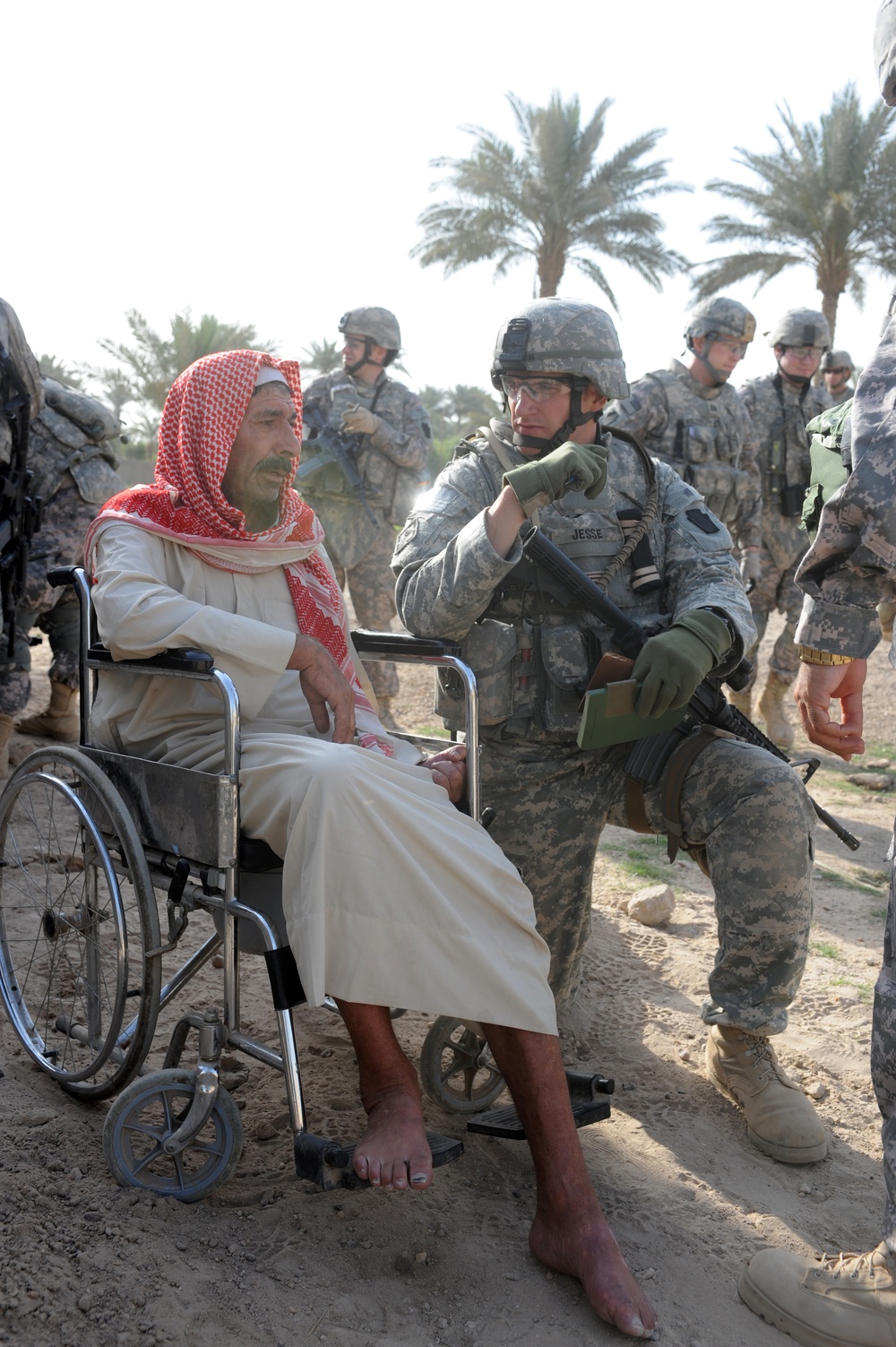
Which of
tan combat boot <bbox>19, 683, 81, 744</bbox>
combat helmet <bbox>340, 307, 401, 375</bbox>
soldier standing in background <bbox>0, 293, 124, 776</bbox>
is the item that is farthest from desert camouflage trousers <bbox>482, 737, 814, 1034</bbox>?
combat helmet <bbox>340, 307, 401, 375</bbox>

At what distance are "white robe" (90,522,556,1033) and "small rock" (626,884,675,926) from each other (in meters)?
1.85

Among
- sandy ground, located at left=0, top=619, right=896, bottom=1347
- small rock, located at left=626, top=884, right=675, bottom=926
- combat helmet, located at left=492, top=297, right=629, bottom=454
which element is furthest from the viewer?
small rock, located at left=626, top=884, right=675, bottom=926

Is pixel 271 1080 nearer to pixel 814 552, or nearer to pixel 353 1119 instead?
pixel 353 1119

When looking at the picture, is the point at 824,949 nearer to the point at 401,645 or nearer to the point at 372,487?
the point at 401,645

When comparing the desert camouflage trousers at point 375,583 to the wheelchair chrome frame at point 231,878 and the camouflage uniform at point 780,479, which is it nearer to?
the camouflage uniform at point 780,479

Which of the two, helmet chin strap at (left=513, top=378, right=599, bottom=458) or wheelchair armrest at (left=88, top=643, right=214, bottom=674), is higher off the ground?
helmet chin strap at (left=513, top=378, right=599, bottom=458)

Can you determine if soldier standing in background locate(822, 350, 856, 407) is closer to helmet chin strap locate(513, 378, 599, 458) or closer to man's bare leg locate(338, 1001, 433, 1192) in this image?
helmet chin strap locate(513, 378, 599, 458)

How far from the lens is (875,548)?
2107 mm

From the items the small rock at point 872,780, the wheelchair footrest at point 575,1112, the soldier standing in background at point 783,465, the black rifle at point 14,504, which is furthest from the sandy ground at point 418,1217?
the soldier standing in background at point 783,465

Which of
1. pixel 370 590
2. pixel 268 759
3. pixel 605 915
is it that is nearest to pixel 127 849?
pixel 268 759

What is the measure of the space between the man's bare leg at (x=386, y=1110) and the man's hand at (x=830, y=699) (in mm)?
1146

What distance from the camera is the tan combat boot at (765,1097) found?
268 centimetres

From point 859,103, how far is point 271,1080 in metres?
16.3

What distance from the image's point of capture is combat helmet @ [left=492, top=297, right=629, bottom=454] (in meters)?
3.14
